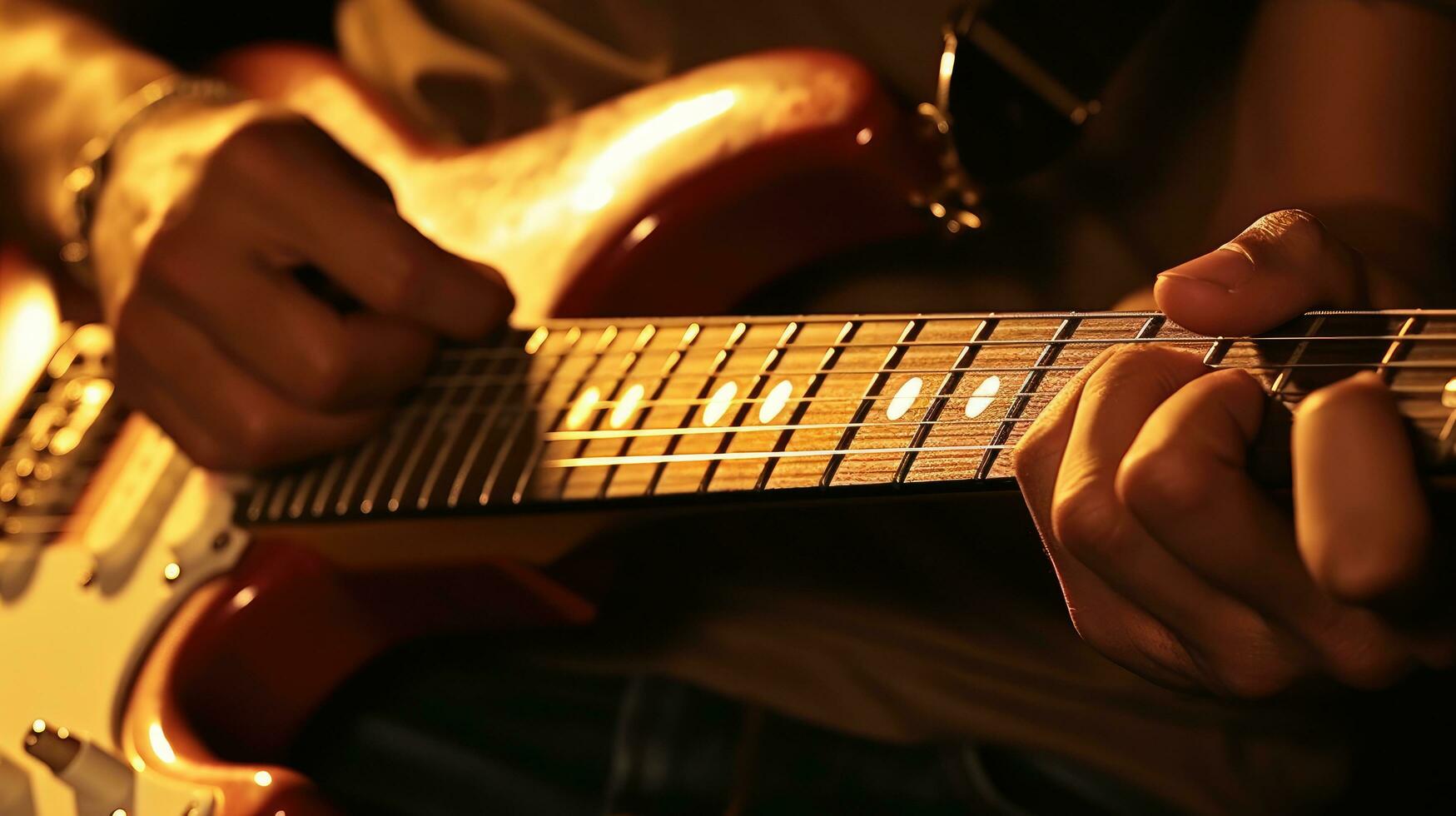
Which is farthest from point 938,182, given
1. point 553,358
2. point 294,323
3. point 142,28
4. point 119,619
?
point 142,28

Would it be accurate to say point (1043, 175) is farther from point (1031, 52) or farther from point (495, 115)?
point (495, 115)

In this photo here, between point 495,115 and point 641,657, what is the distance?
464mm

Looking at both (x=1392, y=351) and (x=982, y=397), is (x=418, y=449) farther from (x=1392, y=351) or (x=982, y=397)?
(x=1392, y=351)

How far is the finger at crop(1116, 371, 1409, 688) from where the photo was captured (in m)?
0.32

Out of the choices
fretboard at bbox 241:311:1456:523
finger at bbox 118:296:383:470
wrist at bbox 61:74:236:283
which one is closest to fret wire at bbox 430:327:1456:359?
fretboard at bbox 241:311:1456:523

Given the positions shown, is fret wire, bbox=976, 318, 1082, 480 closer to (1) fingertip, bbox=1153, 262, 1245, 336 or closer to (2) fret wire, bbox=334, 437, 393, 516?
(1) fingertip, bbox=1153, 262, 1245, 336

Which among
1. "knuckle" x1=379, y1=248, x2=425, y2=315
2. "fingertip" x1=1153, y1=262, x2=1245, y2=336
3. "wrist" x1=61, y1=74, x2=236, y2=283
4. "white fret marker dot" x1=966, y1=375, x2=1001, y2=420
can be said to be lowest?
"white fret marker dot" x1=966, y1=375, x2=1001, y2=420

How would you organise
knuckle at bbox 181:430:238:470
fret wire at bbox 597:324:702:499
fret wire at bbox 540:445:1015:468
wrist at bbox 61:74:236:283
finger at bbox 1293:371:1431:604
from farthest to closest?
wrist at bbox 61:74:236:283 < knuckle at bbox 181:430:238:470 < fret wire at bbox 597:324:702:499 < fret wire at bbox 540:445:1015:468 < finger at bbox 1293:371:1431:604

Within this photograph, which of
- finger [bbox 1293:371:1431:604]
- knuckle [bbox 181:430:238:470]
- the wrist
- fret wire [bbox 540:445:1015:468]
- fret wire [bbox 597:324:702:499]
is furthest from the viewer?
the wrist

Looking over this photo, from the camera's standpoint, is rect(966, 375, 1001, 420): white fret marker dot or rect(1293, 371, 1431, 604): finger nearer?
rect(1293, 371, 1431, 604): finger

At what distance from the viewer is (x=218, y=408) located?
23.1 inches

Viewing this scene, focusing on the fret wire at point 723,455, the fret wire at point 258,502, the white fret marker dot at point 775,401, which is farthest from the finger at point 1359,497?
the fret wire at point 258,502

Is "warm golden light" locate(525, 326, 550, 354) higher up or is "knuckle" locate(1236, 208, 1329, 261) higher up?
"knuckle" locate(1236, 208, 1329, 261)

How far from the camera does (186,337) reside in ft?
1.98
